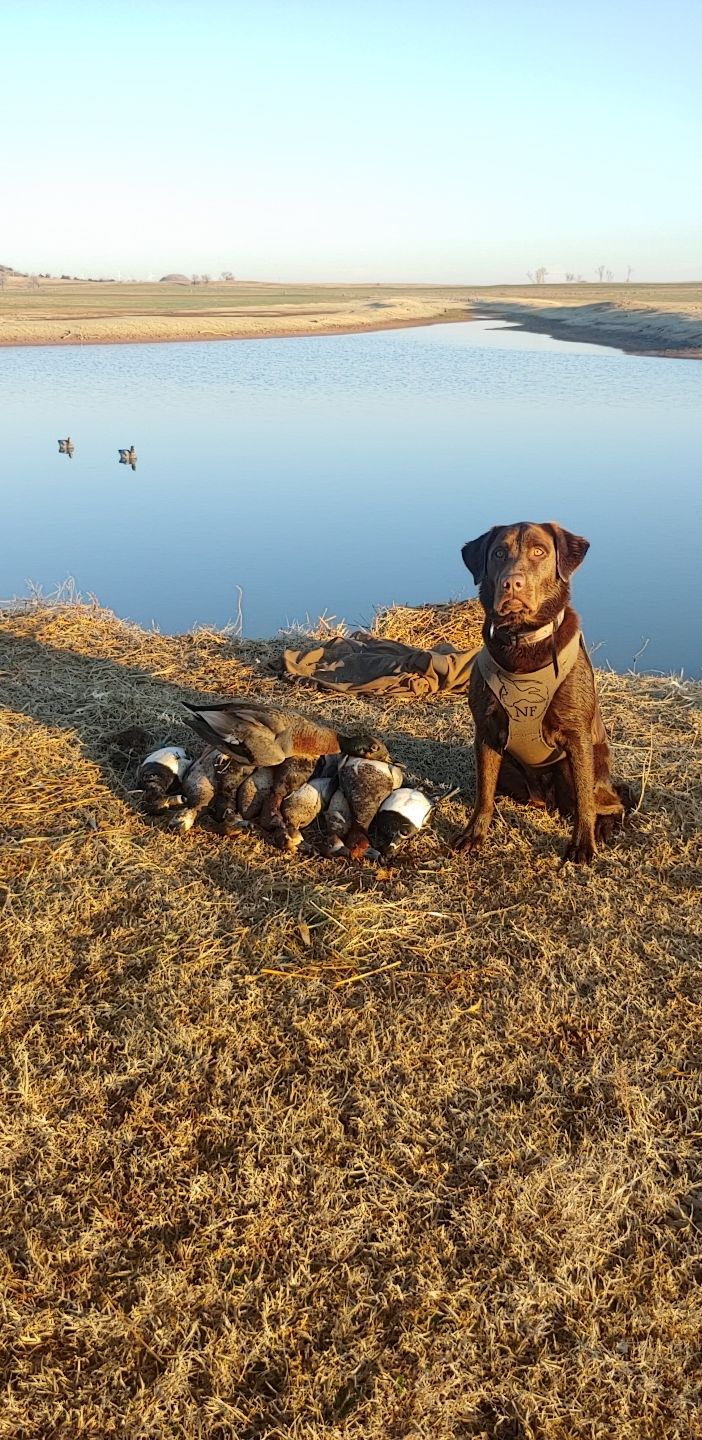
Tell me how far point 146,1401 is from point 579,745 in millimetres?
2765

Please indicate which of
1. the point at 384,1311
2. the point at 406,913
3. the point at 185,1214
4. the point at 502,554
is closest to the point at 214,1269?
the point at 185,1214

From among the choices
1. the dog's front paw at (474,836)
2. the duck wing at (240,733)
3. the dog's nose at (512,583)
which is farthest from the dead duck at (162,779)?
the dog's nose at (512,583)

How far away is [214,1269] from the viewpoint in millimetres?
2256

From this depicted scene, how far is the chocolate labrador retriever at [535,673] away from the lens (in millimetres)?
3717

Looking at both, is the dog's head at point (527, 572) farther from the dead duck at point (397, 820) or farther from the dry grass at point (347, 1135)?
the dry grass at point (347, 1135)

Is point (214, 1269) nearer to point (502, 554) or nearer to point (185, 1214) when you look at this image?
point (185, 1214)

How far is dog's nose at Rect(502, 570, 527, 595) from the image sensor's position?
11.8 feet

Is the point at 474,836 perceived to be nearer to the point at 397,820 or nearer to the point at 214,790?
the point at 397,820

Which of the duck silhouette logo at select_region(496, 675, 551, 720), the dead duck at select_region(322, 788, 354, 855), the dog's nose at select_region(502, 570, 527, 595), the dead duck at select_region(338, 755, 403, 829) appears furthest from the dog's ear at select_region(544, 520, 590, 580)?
the dead duck at select_region(322, 788, 354, 855)

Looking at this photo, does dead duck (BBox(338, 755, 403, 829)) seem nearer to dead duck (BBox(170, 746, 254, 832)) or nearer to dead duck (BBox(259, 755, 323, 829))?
dead duck (BBox(259, 755, 323, 829))

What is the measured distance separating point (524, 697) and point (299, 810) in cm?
121

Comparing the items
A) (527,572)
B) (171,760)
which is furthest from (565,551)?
(171,760)

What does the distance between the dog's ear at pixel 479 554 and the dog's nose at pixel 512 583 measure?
274 millimetres

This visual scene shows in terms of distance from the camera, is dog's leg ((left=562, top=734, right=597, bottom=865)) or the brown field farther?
the brown field
